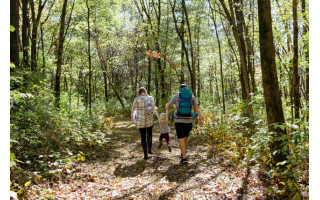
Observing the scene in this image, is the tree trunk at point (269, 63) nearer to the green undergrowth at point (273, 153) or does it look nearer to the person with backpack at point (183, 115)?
the green undergrowth at point (273, 153)

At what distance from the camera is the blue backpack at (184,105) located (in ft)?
18.3

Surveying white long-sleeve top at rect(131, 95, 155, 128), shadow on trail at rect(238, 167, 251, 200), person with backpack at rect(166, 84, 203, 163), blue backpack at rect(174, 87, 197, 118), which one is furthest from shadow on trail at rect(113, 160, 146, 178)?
shadow on trail at rect(238, 167, 251, 200)

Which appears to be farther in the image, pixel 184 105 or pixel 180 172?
pixel 184 105

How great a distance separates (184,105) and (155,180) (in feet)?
6.84

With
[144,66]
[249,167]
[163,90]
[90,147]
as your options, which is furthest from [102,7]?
[249,167]

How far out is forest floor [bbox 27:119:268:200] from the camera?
3.81 meters

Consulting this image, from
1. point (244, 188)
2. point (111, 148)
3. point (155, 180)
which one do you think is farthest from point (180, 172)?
point (111, 148)

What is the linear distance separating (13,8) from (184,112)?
686 centimetres

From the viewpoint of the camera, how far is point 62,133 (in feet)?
20.0

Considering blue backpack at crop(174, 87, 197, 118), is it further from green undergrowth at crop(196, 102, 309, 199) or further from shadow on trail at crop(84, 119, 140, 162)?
shadow on trail at crop(84, 119, 140, 162)

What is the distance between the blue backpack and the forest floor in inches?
55.3

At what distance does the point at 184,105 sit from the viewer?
5.59m

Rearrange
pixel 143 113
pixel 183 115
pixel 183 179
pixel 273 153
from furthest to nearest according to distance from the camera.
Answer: pixel 143 113 < pixel 183 115 < pixel 183 179 < pixel 273 153

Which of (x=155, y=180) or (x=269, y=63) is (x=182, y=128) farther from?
(x=269, y=63)
